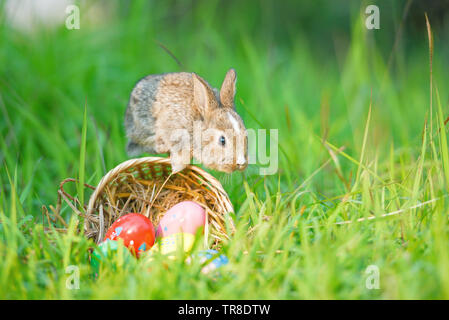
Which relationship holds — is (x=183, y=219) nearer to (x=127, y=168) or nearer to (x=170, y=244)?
(x=170, y=244)

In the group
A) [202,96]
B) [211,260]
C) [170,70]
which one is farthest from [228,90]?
[170,70]

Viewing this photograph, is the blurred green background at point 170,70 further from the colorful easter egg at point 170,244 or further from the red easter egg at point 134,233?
the colorful easter egg at point 170,244

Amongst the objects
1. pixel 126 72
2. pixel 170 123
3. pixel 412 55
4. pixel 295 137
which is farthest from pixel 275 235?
pixel 412 55

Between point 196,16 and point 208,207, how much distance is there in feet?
11.4

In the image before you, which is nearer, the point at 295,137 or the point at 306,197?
the point at 306,197

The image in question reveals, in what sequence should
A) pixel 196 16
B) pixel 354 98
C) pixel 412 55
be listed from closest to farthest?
pixel 354 98, pixel 196 16, pixel 412 55

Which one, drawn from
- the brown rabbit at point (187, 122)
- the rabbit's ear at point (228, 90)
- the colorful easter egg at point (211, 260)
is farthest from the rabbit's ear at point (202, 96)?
the colorful easter egg at point (211, 260)

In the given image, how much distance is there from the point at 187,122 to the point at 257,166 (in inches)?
30.8

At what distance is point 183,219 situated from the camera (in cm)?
244

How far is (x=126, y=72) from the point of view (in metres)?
4.48

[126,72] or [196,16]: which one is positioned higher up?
[196,16]
